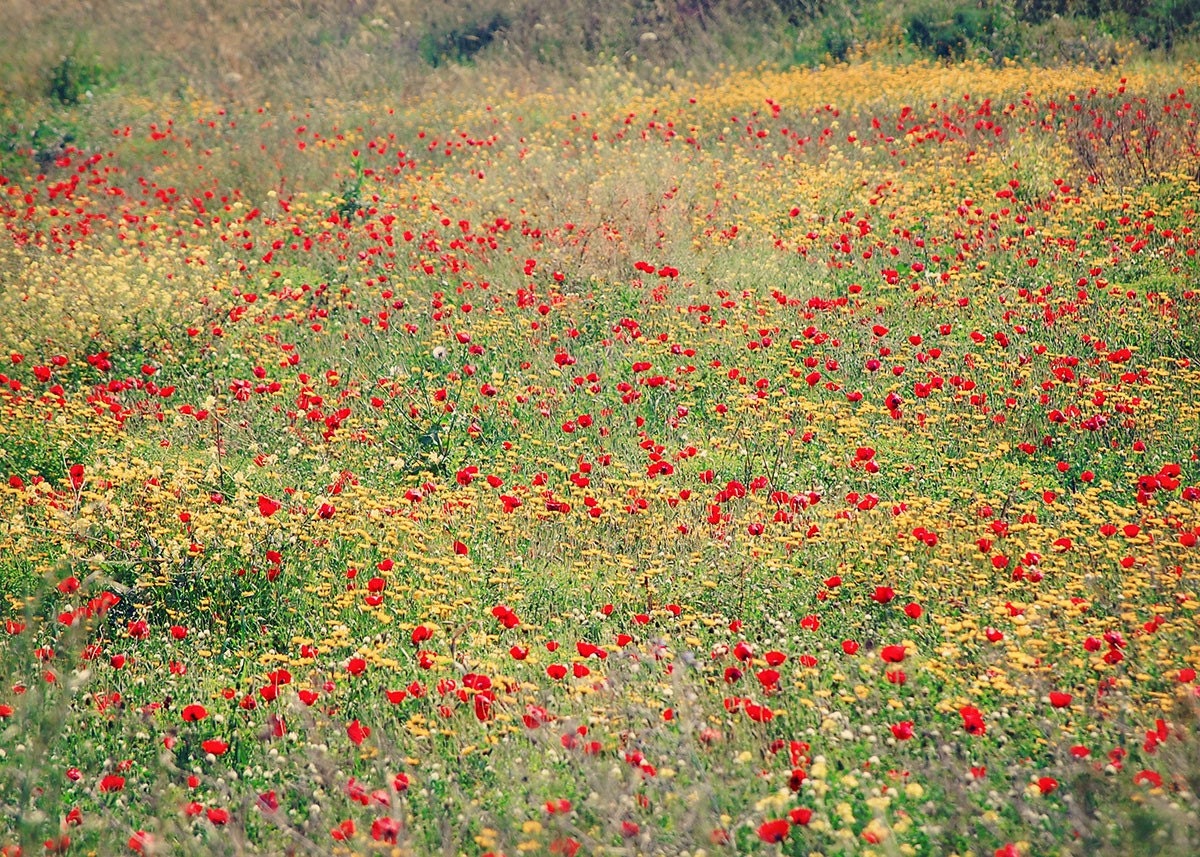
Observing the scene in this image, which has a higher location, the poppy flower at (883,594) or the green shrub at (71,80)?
the green shrub at (71,80)

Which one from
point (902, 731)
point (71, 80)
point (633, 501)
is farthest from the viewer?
point (71, 80)

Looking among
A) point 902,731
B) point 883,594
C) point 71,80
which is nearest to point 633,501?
point 883,594

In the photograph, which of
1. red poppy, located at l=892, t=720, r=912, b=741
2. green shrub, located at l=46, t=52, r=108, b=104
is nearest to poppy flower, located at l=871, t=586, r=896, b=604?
red poppy, located at l=892, t=720, r=912, b=741

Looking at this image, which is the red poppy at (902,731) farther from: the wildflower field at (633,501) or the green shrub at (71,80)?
the green shrub at (71,80)

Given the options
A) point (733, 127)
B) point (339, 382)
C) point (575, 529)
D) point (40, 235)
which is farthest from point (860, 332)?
point (40, 235)

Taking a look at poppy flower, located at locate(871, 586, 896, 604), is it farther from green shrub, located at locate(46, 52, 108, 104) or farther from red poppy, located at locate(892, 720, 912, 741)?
green shrub, located at locate(46, 52, 108, 104)

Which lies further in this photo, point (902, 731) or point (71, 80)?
point (71, 80)

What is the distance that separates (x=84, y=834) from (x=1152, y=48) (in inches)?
601

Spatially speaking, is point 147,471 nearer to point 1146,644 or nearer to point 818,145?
point 1146,644

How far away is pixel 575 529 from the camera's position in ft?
17.2

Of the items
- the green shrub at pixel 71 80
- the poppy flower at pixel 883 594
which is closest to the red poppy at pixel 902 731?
the poppy flower at pixel 883 594

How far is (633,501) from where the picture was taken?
534 centimetres

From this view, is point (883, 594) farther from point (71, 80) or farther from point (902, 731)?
point (71, 80)

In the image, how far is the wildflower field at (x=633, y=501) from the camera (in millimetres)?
3307
